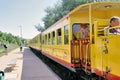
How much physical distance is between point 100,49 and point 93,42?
2.98 ft

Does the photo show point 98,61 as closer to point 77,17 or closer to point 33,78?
A: point 77,17

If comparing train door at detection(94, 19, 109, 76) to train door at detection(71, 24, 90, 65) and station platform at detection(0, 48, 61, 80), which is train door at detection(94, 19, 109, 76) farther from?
station platform at detection(0, 48, 61, 80)

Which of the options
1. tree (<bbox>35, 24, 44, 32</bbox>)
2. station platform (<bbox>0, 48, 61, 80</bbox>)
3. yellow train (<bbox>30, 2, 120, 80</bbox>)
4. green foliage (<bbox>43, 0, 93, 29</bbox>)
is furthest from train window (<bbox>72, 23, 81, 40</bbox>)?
tree (<bbox>35, 24, 44, 32</bbox>)

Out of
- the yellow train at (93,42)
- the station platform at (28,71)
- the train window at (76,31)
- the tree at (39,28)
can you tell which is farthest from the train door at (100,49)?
the tree at (39,28)

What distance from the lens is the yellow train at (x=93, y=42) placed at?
720cm

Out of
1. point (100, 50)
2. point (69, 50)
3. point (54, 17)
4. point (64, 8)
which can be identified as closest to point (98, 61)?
point (100, 50)

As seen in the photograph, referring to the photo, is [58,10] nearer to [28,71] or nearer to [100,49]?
[28,71]

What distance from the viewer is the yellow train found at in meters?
7.20

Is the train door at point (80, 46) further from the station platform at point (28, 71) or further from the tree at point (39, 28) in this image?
the tree at point (39, 28)

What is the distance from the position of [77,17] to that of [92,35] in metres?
3.64

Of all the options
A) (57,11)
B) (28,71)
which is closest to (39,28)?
(57,11)

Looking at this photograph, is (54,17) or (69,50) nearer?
(69,50)

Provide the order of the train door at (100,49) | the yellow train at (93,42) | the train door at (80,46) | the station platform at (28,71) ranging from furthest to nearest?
the station platform at (28,71), the train door at (80,46), the train door at (100,49), the yellow train at (93,42)

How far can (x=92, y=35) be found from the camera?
29.7 feet
